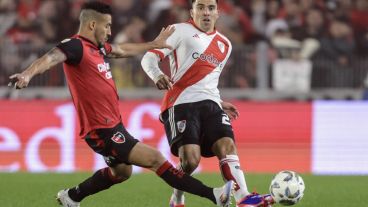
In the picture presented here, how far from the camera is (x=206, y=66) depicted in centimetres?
957

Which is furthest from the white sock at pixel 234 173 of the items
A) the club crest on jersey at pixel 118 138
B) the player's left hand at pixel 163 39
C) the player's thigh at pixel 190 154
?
the player's left hand at pixel 163 39

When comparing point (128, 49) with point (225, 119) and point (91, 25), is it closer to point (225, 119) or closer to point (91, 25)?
point (91, 25)

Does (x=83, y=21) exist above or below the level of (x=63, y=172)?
above

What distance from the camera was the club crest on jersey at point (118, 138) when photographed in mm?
8734

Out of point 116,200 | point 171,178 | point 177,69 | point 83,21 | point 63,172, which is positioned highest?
point 83,21

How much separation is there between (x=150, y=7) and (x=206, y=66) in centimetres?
889

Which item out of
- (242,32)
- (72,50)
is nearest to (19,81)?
(72,50)

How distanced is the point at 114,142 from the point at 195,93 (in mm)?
1139

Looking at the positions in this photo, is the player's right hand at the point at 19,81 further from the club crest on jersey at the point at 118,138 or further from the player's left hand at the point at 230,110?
the player's left hand at the point at 230,110

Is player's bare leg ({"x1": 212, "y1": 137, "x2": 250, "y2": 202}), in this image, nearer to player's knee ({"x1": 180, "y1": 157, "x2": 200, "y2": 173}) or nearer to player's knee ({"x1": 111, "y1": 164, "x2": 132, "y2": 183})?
player's knee ({"x1": 180, "y1": 157, "x2": 200, "y2": 173})

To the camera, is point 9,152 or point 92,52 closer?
point 92,52

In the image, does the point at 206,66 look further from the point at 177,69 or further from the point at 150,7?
the point at 150,7

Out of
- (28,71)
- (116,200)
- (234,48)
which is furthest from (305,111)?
(28,71)

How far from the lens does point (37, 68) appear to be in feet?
26.0
